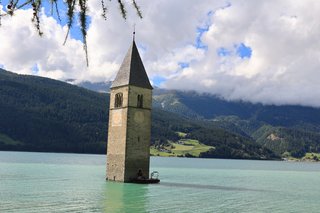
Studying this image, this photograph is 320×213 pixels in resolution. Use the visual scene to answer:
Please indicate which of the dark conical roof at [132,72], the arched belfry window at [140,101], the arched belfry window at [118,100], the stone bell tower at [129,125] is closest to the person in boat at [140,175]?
the stone bell tower at [129,125]

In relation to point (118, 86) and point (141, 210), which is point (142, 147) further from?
point (141, 210)

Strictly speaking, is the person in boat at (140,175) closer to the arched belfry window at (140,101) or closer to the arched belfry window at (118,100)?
the arched belfry window at (140,101)

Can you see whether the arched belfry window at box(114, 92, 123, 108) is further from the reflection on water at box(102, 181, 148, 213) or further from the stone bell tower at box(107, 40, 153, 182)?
the reflection on water at box(102, 181, 148, 213)

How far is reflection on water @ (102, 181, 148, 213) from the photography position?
32781 mm

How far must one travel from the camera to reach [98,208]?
32000 millimetres

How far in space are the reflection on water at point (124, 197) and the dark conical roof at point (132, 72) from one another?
43.3 ft

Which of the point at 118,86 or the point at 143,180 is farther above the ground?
the point at 118,86

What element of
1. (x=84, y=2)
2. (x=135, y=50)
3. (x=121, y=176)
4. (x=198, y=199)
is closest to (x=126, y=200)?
(x=198, y=199)

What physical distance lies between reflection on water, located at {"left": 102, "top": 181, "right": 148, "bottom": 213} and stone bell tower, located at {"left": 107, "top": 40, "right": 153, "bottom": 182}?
262cm

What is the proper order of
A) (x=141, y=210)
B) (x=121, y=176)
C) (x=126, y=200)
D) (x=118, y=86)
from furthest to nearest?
(x=118, y=86) → (x=121, y=176) → (x=126, y=200) → (x=141, y=210)

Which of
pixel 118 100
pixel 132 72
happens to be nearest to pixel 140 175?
pixel 118 100

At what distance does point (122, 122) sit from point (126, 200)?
Answer: 16881 mm

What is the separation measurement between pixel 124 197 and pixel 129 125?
560 inches

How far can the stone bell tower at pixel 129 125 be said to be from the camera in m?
51.9
